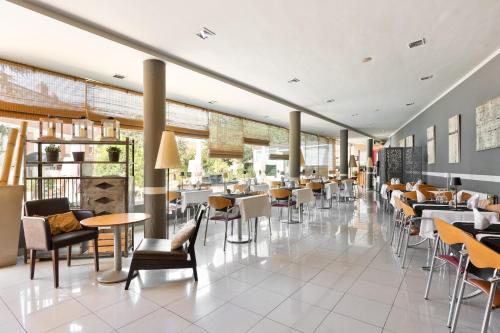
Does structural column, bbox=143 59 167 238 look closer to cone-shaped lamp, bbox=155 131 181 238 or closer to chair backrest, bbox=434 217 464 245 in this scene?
cone-shaped lamp, bbox=155 131 181 238

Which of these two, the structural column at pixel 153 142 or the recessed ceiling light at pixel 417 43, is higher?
the recessed ceiling light at pixel 417 43

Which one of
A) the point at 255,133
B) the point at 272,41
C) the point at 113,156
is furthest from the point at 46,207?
the point at 255,133

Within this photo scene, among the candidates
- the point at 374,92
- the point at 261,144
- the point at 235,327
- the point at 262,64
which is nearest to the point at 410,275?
the point at 235,327

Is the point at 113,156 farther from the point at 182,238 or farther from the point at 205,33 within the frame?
the point at 205,33

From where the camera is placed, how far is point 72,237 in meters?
3.36

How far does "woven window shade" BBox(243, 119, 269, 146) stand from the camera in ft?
32.4

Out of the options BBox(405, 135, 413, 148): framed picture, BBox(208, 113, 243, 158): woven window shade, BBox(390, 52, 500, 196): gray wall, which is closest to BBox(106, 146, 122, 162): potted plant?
BBox(208, 113, 243, 158): woven window shade

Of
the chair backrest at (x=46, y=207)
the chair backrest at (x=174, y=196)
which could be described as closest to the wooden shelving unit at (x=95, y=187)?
the chair backrest at (x=46, y=207)

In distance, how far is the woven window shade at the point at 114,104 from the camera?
18.4ft


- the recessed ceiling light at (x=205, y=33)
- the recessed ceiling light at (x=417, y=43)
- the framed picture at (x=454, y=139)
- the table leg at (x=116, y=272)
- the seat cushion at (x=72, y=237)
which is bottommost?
the table leg at (x=116, y=272)

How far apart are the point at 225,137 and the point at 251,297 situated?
6491mm

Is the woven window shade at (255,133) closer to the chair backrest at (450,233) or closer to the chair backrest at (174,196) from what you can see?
the chair backrest at (174,196)

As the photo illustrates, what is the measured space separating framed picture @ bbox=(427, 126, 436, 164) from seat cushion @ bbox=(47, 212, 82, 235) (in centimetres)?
907

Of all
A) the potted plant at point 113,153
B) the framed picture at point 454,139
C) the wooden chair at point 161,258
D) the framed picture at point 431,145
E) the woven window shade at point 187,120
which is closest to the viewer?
the wooden chair at point 161,258
